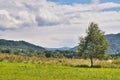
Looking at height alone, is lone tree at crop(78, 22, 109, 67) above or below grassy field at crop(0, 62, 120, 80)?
above

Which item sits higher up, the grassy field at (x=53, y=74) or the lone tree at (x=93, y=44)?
the lone tree at (x=93, y=44)

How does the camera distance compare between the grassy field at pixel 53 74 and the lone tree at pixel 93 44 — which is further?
the lone tree at pixel 93 44

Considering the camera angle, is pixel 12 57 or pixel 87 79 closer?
pixel 87 79

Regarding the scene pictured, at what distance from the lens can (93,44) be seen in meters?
83.7

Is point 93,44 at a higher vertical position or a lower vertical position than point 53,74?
higher

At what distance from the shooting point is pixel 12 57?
76125mm

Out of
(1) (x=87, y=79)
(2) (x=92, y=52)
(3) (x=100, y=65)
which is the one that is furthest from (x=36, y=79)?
(2) (x=92, y=52)

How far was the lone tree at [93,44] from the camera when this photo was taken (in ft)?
271

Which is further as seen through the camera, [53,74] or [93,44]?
[93,44]

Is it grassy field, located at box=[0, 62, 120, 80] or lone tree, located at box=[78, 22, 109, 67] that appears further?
lone tree, located at box=[78, 22, 109, 67]

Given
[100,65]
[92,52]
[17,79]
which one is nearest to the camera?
[17,79]

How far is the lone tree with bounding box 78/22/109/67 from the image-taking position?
82688mm

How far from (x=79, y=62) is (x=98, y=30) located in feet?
33.1

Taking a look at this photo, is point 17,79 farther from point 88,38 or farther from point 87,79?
point 88,38
